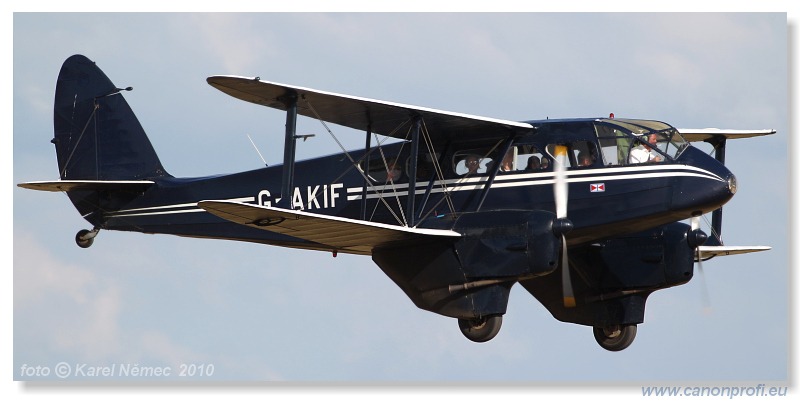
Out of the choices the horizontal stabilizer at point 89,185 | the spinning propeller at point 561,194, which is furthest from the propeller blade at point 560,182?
the horizontal stabilizer at point 89,185

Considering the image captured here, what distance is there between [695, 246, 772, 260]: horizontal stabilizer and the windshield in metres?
3.30

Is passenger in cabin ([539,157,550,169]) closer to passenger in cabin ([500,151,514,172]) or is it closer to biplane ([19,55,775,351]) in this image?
biplane ([19,55,775,351])

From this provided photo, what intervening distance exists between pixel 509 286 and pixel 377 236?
210 centimetres

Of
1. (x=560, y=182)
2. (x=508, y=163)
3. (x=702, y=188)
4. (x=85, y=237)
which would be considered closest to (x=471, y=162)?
(x=508, y=163)

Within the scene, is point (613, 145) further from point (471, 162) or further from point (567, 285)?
point (567, 285)

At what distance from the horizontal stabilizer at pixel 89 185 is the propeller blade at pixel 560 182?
7.76 metres

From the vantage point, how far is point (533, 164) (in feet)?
67.5

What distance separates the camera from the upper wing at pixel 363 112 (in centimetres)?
1967

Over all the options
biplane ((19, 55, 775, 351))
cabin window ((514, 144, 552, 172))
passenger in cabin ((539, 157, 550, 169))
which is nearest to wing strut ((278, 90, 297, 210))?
biplane ((19, 55, 775, 351))

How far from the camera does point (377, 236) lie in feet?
66.2

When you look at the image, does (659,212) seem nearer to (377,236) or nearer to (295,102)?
(377,236)

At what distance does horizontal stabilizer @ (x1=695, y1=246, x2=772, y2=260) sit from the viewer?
23062 millimetres

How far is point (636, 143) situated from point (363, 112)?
414 cm

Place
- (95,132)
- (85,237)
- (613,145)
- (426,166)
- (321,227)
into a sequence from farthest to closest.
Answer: (95,132) < (85,237) < (426,166) < (613,145) < (321,227)
